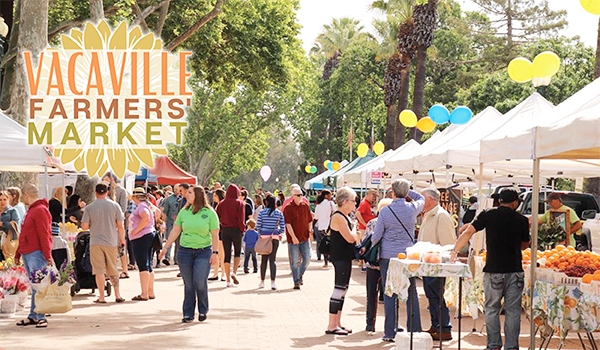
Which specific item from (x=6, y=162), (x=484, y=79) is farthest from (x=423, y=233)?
(x=484, y=79)

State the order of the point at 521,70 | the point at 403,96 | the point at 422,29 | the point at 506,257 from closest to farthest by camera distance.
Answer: the point at 506,257 → the point at 521,70 → the point at 422,29 → the point at 403,96

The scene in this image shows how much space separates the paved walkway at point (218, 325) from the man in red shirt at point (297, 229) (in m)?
0.63

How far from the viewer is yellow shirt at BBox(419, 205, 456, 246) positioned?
12.6 m

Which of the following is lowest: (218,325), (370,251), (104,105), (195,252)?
(218,325)

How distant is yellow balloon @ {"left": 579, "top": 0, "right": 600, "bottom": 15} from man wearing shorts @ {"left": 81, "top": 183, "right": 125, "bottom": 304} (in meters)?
7.70

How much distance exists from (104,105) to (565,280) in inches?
456

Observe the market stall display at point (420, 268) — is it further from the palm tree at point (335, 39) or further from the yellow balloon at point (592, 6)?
the palm tree at point (335, 39)

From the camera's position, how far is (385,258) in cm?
1209

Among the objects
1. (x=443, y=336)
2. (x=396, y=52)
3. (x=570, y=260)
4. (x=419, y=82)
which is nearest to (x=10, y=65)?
(x=419, y=82)

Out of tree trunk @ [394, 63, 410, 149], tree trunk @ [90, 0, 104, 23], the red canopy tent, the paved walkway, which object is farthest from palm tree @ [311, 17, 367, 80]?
the paved walkway

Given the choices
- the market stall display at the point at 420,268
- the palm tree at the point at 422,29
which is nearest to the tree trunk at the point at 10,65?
the palm tree at the point at 422,29

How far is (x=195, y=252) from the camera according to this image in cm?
1379

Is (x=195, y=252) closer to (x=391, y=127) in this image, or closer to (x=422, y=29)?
(x=422, y=29)

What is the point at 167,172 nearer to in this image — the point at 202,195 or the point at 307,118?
the point at 202,195
